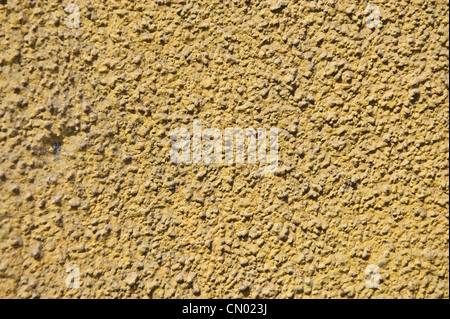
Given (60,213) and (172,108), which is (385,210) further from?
(60,213)

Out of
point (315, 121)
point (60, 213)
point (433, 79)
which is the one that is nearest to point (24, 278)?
point (60, 213)

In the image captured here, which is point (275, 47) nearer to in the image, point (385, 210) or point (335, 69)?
point (335, 69)

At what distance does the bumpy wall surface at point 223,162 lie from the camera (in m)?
0.53

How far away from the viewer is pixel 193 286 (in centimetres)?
55

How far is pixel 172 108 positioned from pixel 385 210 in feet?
1.06

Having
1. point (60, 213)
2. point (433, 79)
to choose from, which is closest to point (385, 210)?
point (433, 79)

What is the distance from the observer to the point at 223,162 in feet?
1.81

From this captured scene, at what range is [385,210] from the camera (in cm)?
57

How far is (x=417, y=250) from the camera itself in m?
0.58

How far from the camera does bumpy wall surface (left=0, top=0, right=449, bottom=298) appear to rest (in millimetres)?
530

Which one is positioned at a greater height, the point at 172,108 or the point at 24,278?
the point at 172,108

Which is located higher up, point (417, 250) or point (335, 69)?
point (335, 69)

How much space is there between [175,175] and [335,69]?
0.85 feet

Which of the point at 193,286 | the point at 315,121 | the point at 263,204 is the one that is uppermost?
the point at 315,121
